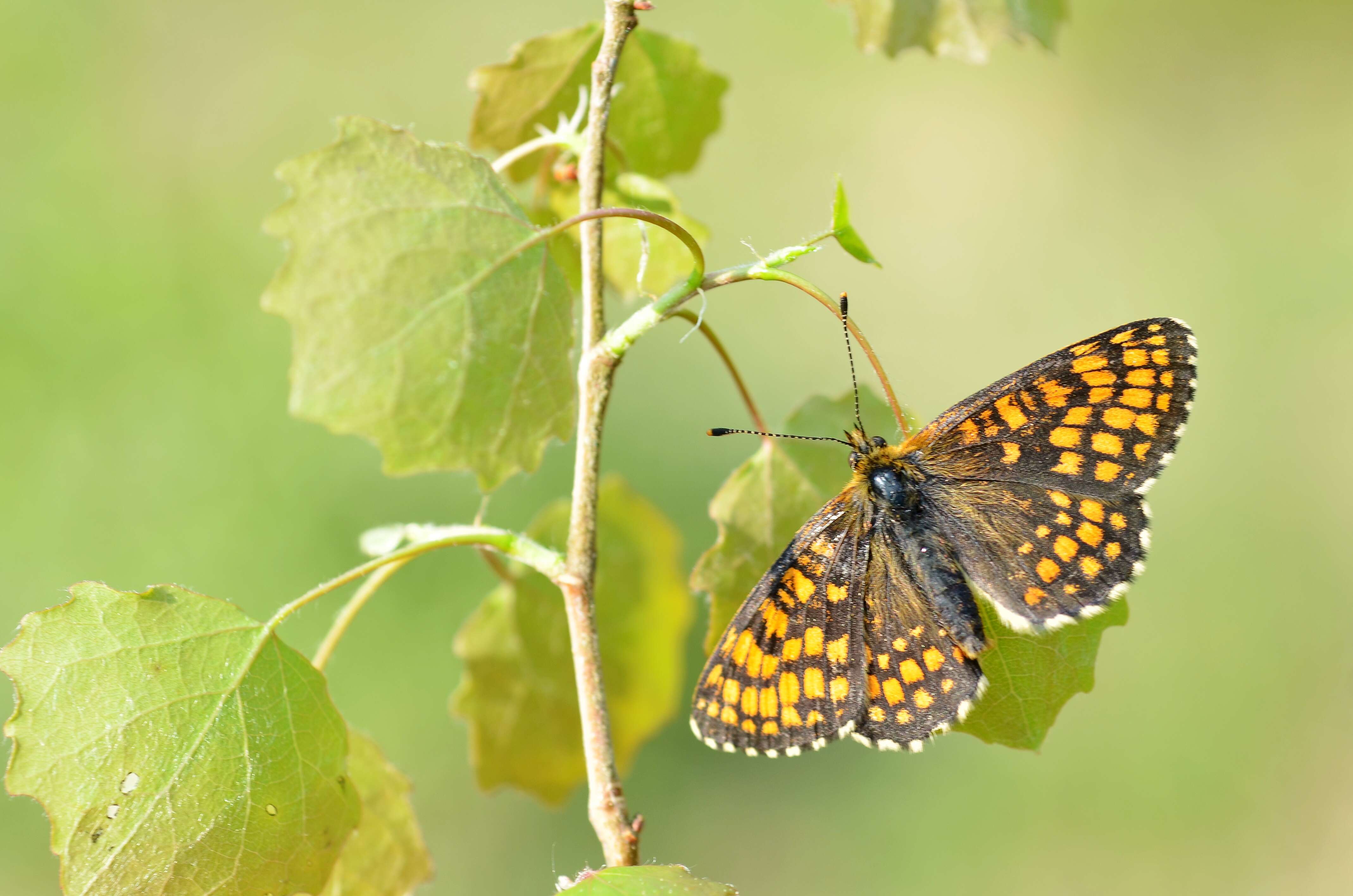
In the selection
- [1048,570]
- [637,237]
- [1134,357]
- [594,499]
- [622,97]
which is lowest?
[1048,570]

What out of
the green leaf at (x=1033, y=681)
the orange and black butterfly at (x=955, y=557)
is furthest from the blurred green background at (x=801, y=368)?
the green leaf at (x=1033, y=681)

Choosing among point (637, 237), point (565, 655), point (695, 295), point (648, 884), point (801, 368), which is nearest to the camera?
point (648, 884)

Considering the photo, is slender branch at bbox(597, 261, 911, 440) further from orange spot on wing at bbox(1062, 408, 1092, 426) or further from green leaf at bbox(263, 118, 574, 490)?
orange spot on wing at bbox(1062, 408, 1092, 426)

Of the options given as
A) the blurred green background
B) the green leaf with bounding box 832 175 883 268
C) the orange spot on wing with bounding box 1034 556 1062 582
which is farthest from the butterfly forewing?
the blurred green background

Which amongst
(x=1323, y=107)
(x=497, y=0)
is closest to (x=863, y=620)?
(x=497, y=0)

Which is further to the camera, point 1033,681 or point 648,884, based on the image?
point 1033,681

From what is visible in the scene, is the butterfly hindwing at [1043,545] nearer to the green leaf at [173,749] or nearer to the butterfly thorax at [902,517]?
the butterfly thorax at [902,517]

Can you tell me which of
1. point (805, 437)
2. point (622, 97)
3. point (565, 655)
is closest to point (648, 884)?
point (805, 437)

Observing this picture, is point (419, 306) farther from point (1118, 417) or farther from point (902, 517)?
point (1118, 417)
